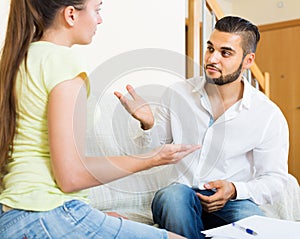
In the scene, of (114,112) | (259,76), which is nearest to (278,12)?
(259,76)

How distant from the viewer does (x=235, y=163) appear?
172cm

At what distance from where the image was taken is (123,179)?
1814mm

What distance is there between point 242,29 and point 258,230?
0.96 meters

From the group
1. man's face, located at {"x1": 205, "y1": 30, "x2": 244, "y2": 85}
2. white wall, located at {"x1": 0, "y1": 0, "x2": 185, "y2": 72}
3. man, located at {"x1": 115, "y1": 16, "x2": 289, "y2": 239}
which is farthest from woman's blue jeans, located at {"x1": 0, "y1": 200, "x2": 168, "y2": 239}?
white wall, located at {"x1": 0, "y1": 0, "x2": 185, "y2": 72}

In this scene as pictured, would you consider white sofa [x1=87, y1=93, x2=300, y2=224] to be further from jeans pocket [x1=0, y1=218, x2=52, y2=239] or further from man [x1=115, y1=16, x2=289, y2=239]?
jeans pocket [x1=0, y1=218, x2=52, y2=239]

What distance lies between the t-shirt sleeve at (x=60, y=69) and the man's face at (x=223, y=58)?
899 mm

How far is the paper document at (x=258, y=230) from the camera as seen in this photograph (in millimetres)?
A: 1111

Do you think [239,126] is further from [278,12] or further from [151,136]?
[278,12]

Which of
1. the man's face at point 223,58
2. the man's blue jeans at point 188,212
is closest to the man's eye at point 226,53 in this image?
the man's face at point 223,58

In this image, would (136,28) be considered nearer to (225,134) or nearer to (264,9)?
(225,134)

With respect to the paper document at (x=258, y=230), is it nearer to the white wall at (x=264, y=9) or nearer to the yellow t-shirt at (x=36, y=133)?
the yellow t-shirt at (x=36, y=133)

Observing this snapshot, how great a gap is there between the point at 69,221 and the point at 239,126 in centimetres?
96

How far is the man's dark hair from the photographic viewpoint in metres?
1.84

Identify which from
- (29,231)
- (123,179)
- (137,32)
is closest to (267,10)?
(137,32)
